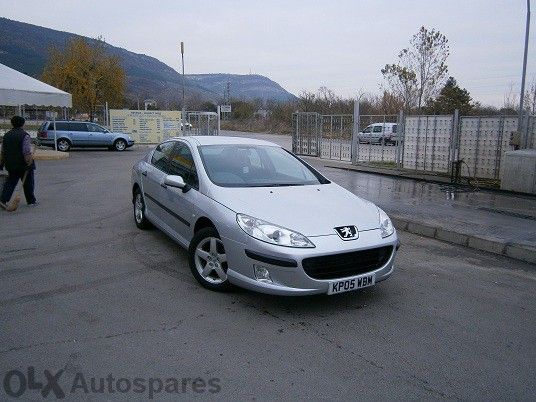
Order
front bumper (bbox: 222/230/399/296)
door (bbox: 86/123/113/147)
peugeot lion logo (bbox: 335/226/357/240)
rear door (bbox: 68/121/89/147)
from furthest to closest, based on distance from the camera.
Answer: door (bbox: 86/123/113/147) < rear door (bbox: 68/121/89/147) < peugeot lion logo (bbox: 335/226/357/240) < front bumper (bbox: 222/230/399/296)

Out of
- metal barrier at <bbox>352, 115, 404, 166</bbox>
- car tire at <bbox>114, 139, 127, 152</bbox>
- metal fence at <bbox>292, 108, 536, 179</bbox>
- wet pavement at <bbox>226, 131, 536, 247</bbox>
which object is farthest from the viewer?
car tire at <bbox>114, 139, 127, 152</bbox>

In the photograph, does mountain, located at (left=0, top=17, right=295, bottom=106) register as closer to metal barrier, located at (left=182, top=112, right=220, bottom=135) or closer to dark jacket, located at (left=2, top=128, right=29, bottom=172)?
→ metal barrier, located at (left=182, top=112, right=220, bottom=135)

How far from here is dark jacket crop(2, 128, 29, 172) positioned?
8.37m

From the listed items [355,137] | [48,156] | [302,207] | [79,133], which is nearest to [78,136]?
[79,133]

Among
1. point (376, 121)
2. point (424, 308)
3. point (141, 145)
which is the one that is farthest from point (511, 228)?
point (141, 145)

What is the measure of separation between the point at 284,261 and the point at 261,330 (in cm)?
60

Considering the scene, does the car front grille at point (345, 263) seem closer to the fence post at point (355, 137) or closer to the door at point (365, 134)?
the fence post at point (355, 137)

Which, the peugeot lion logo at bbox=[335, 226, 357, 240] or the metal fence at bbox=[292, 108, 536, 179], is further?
the metal fence at bbox=[292, 108, 536, 179]

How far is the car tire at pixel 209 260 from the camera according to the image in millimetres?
4473

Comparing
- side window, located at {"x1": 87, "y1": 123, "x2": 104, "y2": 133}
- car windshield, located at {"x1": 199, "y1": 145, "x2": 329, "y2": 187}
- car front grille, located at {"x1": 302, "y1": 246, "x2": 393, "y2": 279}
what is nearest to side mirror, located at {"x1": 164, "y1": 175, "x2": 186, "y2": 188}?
car windshield, located at {"x1": 199, "y1": 145, "x2": 329, "y2": 187}

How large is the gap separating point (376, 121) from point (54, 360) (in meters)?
16.9

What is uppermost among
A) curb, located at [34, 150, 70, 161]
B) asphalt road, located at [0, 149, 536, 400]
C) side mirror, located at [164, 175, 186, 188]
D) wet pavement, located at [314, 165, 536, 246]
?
side mirror, located at [164, 175, 186, 188]

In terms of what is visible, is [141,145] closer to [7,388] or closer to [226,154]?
[226,154]

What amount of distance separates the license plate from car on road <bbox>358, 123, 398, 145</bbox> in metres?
14.8
